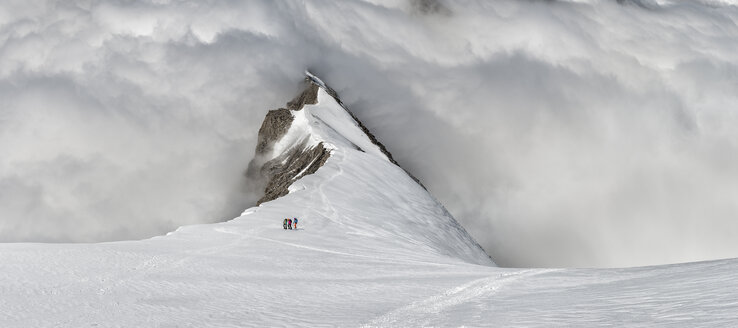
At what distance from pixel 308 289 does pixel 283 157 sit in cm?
8513

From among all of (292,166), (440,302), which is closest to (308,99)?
(292,166)

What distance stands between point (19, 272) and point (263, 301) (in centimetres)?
692

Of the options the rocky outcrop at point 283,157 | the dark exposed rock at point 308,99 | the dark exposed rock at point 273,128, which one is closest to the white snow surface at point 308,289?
the rocky outcrop at point 283,157

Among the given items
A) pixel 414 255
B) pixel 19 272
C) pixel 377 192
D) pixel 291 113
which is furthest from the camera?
pixel 291 113

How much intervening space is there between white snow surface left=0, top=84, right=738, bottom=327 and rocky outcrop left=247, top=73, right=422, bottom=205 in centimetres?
4794

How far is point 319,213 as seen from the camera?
4650cm

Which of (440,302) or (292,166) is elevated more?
(292,166)

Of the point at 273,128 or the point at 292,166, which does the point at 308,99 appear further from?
the point at 292,166

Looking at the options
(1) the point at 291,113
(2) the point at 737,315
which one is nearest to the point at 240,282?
(2) the point at 737,315

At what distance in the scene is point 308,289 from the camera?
20.0 m

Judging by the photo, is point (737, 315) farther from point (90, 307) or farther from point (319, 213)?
point (319, 213)

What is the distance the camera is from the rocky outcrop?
267 ft

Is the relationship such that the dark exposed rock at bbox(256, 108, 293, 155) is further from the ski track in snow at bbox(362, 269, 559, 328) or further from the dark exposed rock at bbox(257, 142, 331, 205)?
the ski track in snow at bbox(362, 269, 559, 328)

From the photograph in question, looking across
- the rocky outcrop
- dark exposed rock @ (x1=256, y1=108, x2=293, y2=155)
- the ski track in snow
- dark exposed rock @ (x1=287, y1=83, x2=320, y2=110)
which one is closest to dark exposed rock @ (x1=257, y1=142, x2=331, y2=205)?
the rocky outcrop
